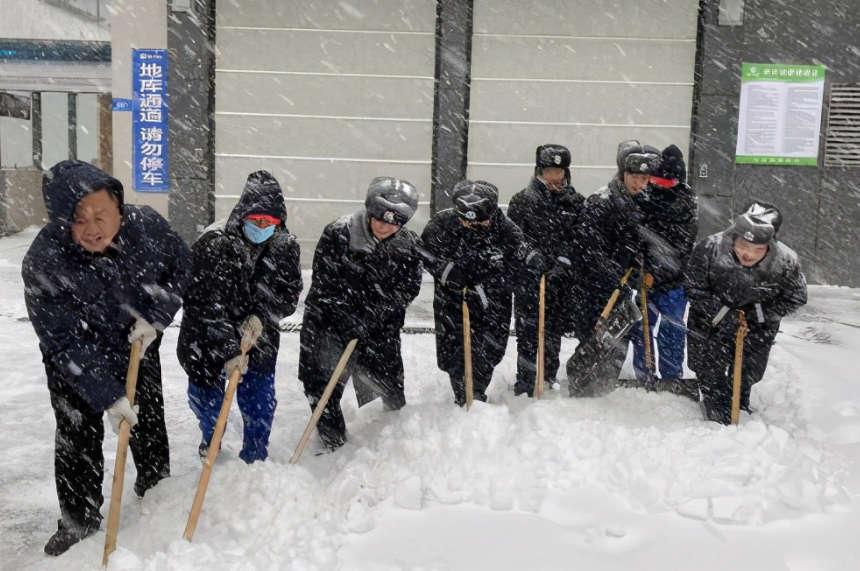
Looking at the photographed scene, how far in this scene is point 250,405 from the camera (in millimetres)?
4453

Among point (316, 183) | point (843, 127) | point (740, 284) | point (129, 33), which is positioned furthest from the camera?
point (316, 183)

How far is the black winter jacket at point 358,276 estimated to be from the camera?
15.3ft

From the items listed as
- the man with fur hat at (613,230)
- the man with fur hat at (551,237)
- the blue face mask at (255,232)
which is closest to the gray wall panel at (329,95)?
the man with fur hat at (551,237)

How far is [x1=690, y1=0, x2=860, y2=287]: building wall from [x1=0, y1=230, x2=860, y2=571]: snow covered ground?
222 inches

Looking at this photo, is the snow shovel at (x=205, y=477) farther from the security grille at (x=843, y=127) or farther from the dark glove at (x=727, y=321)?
the security grille at (x=843, y=127)

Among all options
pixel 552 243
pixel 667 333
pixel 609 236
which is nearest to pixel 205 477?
pixel 552 243

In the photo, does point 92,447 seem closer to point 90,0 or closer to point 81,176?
point 81,176

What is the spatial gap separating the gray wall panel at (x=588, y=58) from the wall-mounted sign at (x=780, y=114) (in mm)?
802

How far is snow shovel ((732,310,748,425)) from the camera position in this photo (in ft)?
15.6

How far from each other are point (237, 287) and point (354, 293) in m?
0.69

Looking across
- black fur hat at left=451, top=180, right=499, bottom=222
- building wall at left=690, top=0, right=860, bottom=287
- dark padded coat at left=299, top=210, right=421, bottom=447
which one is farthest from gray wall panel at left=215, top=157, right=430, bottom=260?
dark padded coat at left=299, top=210, right=421, bottom=447

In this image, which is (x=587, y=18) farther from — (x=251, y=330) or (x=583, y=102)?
(x=251, y=330)

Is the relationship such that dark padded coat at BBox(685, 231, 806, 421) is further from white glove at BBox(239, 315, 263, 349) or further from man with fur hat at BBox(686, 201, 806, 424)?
white glove at BBox(239, 315, 263, 349)

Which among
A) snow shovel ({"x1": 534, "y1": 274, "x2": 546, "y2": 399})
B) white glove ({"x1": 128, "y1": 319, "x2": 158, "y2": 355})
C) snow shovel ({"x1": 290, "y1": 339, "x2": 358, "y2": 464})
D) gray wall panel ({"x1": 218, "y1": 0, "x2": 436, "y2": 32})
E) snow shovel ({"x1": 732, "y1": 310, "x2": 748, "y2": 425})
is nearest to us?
white glove ({"x1": 128, "y1": 319, "x2": 158, "y2": 355})
